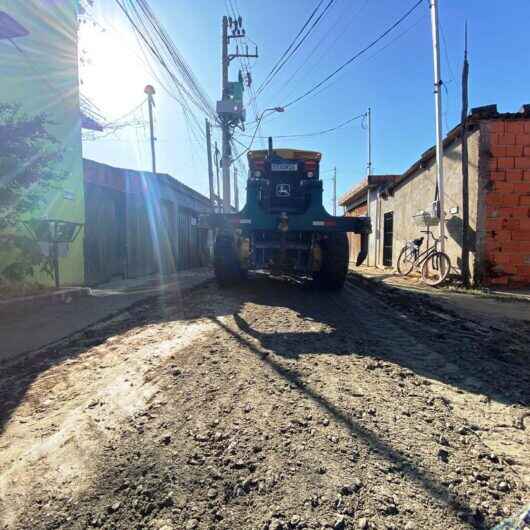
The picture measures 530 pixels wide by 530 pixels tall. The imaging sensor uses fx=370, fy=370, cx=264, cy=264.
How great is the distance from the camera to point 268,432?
1.97 m

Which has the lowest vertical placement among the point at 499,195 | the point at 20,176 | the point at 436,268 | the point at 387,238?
the point at 436,268

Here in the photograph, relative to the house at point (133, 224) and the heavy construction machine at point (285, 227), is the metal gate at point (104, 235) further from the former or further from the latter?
the heavy construction machine at point (285, 227)

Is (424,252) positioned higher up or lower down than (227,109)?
lower down

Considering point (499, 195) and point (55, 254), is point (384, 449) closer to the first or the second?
point (55, 254)

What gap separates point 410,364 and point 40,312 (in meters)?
5.17

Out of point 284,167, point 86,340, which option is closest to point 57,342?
point 86,340

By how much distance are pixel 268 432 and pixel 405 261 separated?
10.1m

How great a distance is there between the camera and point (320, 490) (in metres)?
1.53

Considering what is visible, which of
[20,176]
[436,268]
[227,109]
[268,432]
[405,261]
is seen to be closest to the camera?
[268,432]

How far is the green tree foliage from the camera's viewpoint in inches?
227

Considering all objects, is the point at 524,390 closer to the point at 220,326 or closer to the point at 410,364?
the point at 410,364

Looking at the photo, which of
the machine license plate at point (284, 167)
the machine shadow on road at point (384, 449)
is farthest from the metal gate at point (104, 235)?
the machine shadow on road at point (384, 449)

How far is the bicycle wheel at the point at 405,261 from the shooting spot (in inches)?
422

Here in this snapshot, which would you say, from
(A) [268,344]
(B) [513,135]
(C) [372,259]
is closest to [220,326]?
(A) [268,344]
